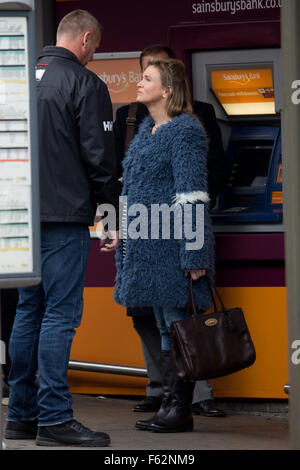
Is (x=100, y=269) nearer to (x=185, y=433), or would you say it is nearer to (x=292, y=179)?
(x=185, y=433)

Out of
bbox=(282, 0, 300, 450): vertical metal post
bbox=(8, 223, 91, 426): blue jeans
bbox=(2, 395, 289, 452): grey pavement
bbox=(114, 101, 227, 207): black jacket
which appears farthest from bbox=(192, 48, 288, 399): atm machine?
bbox=(282, 0, 300, 450): vertical metal post

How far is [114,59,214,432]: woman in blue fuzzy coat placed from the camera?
4.90 m

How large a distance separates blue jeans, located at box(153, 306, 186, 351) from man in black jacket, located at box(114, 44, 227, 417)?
15.9 inches

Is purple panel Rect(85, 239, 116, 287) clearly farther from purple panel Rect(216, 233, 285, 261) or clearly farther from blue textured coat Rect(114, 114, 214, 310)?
blue textured coat Rect(114, 114, 214, 310)

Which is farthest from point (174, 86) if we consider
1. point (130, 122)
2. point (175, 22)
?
point (175, 22)

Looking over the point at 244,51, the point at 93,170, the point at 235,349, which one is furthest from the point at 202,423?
the point at 244,51

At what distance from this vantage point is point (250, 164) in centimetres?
591

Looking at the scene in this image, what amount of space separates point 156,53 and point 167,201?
3.25ft

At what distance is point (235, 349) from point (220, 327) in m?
0.12

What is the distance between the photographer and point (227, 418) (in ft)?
18.8

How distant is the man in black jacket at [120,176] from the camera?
18.4 ft

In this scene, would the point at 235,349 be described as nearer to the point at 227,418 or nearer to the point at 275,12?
the point at 227,418

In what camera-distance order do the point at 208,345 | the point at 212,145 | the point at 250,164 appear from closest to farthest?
the point at 208,345
the point at 212,145
the point at 250,164

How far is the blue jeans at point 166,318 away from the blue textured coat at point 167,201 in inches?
3.6
